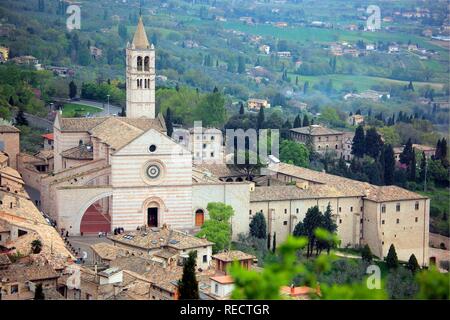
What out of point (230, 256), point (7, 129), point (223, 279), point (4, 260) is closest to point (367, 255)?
point (230, 256)

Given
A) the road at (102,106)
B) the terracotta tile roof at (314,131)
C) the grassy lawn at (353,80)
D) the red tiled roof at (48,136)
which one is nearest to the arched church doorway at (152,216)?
the red tiled roof at (48,136)

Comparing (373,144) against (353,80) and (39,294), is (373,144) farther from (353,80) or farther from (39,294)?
(353,80)

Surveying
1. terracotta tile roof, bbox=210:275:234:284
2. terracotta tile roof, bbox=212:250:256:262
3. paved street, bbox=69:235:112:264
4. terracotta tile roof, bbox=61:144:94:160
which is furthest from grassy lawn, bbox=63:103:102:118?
terracotta tile roof, bbox=210:275:234:284

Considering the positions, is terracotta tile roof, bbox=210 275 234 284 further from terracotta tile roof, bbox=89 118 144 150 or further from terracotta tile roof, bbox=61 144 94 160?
terracotta tile roof, bbox=61 144 94 160

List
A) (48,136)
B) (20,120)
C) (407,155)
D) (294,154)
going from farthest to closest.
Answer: (407,155) → (20,120) → (294,154) → (48,136)
